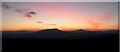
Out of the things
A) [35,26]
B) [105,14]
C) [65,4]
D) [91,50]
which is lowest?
[91,50]

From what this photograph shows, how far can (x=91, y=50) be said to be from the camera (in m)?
2.40

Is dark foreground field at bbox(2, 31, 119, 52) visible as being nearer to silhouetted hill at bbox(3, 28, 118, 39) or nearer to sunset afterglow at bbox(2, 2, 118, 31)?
silhouetted hill at bbox(3, 28, 118, 39)

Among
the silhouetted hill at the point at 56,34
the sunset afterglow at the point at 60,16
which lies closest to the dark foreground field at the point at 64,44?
the silhouetted hill at the point at 56,34

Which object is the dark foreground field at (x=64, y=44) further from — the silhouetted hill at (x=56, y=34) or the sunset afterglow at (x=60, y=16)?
the sunset afterglow at (x=60, y=16)

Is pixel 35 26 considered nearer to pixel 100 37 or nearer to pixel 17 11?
pixel 17 11

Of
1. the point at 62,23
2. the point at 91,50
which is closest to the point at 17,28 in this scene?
the point at 62,23

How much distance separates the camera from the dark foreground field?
2391 mm

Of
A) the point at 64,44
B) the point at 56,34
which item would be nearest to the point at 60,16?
the point at 56,34

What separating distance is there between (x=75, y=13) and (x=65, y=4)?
7.6 inches

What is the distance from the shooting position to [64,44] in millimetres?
2398

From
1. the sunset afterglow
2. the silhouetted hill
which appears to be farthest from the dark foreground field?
the sunset afterglow

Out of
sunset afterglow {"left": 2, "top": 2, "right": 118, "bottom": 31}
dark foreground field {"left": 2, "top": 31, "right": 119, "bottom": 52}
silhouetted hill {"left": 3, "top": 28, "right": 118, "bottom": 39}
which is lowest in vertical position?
dark foreground field {"left": 2, "top": 31, "right": 119, "bottom": 52}

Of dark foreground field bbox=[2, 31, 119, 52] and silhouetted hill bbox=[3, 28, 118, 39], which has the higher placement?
silhouetted hill bbox=[3, 28, 118, 39]

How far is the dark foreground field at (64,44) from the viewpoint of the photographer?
239cm
